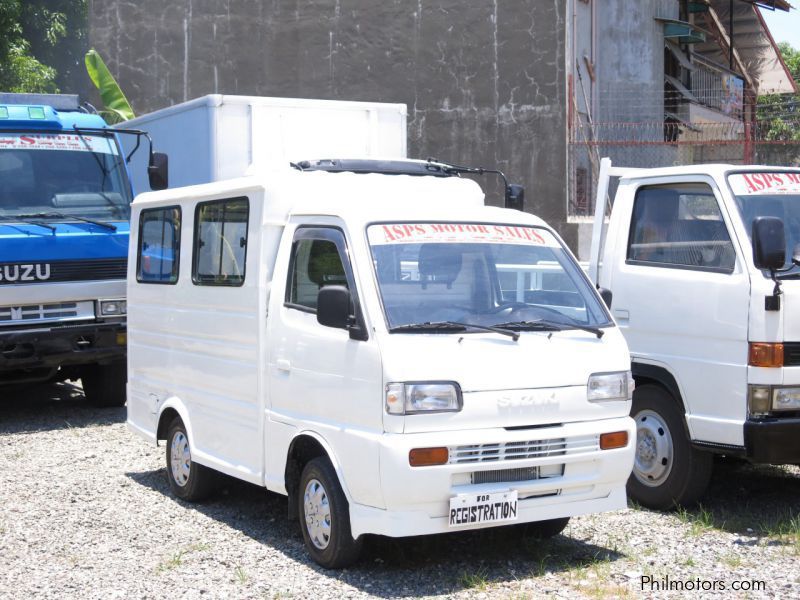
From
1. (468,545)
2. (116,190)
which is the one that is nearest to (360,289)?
(468,545)

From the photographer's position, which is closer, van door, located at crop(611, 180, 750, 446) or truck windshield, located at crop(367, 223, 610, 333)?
truck windshield, located at crop(367, 223, 610, 333)

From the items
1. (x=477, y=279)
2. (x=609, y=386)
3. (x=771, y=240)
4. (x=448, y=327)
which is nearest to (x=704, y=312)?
(x=771, y=240)

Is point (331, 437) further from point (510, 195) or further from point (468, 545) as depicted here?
point (510, 195)

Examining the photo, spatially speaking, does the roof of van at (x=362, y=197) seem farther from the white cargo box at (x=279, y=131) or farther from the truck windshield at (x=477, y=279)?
the white cargo box at (x=279, y=131)

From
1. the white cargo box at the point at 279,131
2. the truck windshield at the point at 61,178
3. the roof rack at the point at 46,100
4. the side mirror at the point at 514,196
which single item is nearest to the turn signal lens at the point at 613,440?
the side mirror at the point at 514,196

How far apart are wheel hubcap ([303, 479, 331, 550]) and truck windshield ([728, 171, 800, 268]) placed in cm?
322

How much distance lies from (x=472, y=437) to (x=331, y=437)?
2.62ft

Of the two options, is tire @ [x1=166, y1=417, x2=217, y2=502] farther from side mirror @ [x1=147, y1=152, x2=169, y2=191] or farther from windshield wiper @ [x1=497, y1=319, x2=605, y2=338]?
side mirror @ [x1=147, y1=152, x2=169, y2=191]

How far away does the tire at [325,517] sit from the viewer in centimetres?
582

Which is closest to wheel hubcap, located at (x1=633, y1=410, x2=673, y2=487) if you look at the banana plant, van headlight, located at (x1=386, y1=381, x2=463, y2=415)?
van headlight, located at (x1=386, y1=381, x2=463, y2=415)

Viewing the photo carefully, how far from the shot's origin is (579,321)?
6.27 metres

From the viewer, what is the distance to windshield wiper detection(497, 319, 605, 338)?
19.6 ft

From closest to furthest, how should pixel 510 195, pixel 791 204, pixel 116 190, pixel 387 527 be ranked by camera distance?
pixel 387 527, pixel 791 204, pixel 510 195, pixel 116 190

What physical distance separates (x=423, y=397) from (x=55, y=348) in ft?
19.9
